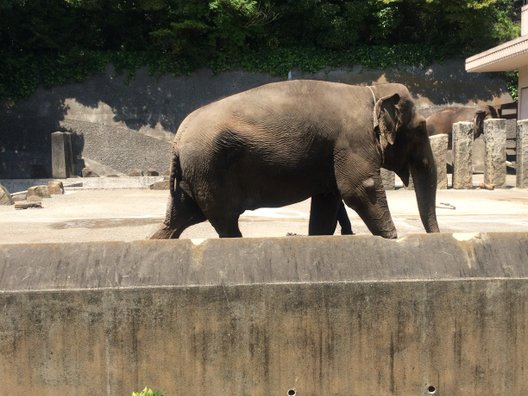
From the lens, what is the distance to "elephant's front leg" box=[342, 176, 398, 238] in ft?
14.8

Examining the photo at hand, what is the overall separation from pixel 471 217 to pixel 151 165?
58.2 feet

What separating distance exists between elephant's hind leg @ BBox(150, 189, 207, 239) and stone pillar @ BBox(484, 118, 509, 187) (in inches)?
A: 441

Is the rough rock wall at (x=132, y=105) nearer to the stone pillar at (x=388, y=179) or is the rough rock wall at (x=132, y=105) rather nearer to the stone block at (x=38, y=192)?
the stone block at (x=38, y=192)

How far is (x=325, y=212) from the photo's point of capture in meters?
5.09

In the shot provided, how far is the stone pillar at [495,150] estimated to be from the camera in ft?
48.3

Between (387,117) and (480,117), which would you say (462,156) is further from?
(387,117)

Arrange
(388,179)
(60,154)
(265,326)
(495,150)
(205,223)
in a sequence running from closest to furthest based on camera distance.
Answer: (265,326) < (205,223) < (388,179) < (495,150) < (60,154)

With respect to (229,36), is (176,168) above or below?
below

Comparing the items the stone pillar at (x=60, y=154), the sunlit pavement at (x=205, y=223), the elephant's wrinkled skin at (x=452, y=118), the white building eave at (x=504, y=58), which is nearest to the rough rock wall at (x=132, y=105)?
the white building eave at (x=504, y=58)

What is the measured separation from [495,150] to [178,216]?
11.3 m

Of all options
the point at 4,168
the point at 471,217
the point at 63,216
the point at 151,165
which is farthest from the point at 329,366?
the point at 4,168

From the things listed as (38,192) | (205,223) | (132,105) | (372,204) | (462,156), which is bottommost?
(38,192)

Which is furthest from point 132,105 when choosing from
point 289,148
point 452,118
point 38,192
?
point 289,148

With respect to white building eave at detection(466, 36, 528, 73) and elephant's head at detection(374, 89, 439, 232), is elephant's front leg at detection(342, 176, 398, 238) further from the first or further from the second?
white building eave at detection(466, 36, 528, 73)
